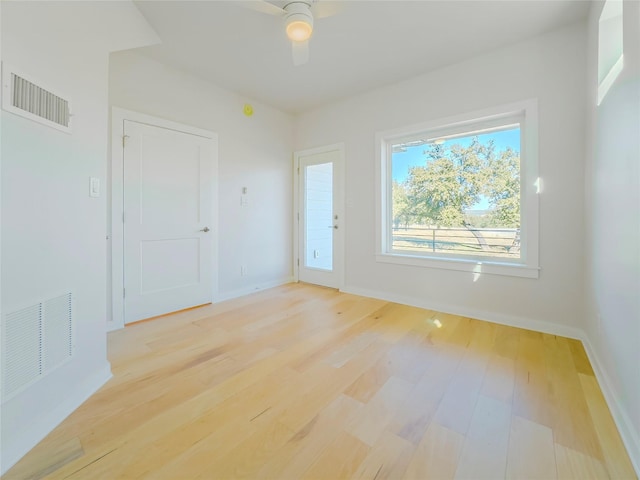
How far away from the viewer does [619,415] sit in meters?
1.33

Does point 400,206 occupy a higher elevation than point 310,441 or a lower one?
higher

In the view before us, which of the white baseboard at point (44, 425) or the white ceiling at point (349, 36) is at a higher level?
the white ceiling at point (349, 36)

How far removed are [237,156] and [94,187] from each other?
6.86 ft

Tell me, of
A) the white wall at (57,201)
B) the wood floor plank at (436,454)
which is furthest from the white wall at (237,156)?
the wood floor plank at (436,454)

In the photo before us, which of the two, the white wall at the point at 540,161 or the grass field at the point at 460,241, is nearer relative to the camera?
the white wall at the point at 540,161

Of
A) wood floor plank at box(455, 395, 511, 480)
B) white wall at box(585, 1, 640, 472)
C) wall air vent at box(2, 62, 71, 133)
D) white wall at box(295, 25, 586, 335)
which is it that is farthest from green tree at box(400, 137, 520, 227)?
wall air vent at box(2, 62, 71, 133)

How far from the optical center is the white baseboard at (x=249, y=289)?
3.43 m

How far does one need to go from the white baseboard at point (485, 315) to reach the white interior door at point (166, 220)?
204 centimetres

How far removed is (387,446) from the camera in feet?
4.03

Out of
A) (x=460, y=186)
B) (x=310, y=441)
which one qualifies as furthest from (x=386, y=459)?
(x=460, y=186)

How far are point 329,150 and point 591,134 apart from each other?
8.73 feet

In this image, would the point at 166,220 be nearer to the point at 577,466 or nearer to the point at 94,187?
the point at 94,187

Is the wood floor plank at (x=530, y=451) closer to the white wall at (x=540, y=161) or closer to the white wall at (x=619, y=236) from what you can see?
the white wall at (x=619, y=236)

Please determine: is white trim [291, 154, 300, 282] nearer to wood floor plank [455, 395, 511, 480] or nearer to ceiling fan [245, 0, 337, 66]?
ceiling fan [245, 0, 337, 66]
